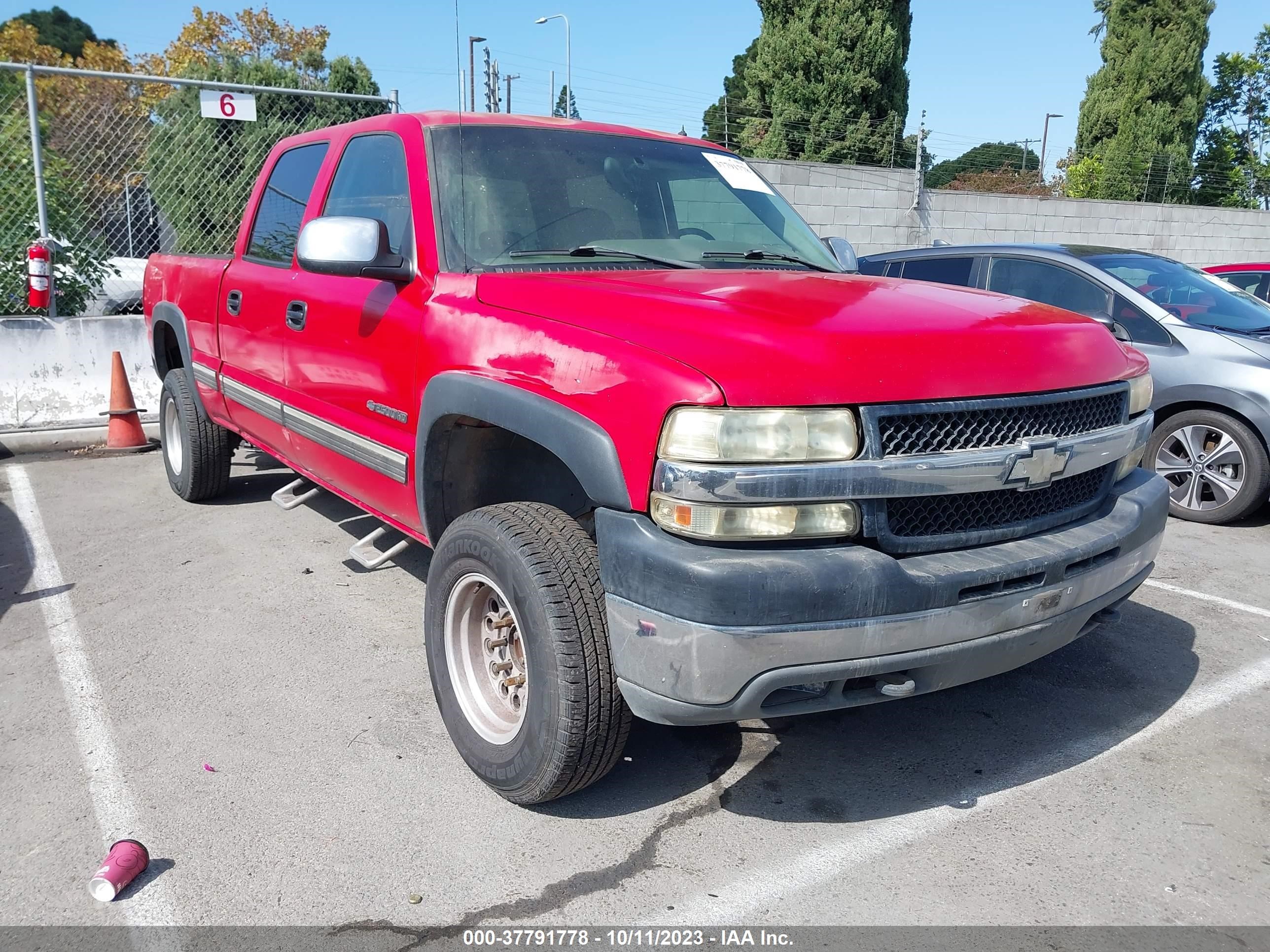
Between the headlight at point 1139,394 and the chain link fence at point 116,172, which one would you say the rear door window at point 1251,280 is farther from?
the chain link fence at point 116,172

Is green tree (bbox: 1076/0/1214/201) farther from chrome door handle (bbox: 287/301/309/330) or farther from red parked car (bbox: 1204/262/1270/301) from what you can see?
chrome door handle (bbox: 287/301/309/330)

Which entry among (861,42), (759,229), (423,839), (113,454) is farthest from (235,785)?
(861,42)

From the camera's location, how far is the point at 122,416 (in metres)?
7.28

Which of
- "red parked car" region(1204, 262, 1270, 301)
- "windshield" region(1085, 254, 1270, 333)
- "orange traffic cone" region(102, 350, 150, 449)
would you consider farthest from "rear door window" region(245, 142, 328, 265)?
A: "red parked car" region(1204, 262, 1270, 301)

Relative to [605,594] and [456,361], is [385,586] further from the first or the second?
[605,594]

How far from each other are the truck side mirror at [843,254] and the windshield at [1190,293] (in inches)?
120

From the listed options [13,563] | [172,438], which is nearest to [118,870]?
[13,563]

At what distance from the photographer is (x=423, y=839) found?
2635 mm

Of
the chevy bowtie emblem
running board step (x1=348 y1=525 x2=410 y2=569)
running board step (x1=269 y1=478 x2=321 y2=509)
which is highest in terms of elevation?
the chevy bowtie emblem

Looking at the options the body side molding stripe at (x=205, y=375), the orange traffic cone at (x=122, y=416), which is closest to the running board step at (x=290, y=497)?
the body side molding stripe at (x=205, y=375)

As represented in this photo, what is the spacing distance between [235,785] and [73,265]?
257 inches

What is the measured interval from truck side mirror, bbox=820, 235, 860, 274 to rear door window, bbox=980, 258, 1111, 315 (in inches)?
101

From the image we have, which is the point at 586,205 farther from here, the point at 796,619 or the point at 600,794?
the point at 600,794

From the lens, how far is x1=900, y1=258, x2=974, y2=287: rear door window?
703 centimetres
